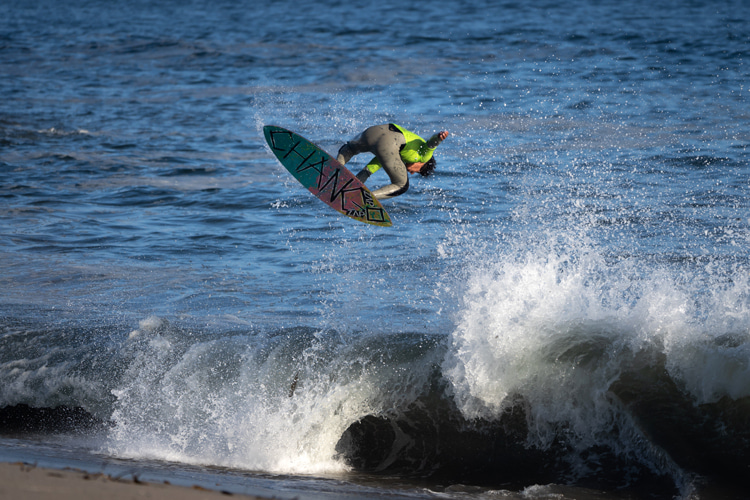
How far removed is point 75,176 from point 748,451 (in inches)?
582

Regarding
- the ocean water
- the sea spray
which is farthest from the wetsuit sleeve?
the sea spray

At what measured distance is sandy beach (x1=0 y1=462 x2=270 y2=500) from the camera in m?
4.33

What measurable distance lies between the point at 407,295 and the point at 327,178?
183cm

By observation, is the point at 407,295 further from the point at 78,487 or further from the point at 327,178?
the point at 78,487

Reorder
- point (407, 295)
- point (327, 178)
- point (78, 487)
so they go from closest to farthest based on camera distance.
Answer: point (78, 487), point (327, 178), point (407, 295)

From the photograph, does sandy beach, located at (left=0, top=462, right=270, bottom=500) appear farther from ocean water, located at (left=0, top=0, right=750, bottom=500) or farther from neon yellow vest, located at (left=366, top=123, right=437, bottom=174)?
neon yellow vest, located at (left=366, top=123, right=437, bottom=174)

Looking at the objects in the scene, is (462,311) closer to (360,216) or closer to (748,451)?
(360,216)

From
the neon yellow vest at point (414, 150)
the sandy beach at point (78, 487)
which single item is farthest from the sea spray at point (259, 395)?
the neon yellow vest at point (414, 150)

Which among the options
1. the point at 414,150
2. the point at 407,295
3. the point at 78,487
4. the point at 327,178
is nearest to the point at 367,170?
the point at 327,178

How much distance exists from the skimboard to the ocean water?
3.91ft

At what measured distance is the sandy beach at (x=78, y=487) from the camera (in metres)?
4.33

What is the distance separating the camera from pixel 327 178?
9.00 metres

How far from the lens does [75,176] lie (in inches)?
643

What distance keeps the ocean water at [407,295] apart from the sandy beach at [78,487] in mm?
768
